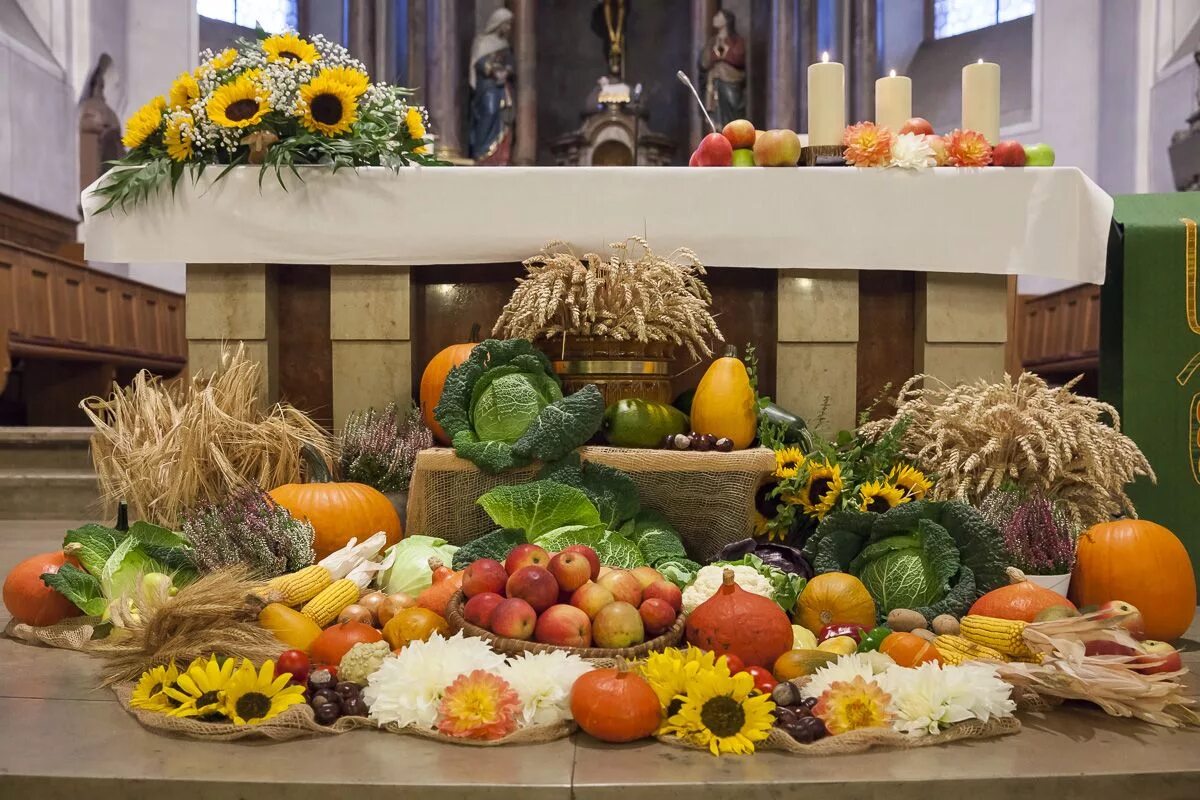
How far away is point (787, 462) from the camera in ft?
11.6

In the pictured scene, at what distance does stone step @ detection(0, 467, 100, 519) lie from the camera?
5.20 meters

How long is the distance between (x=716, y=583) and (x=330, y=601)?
1129mm

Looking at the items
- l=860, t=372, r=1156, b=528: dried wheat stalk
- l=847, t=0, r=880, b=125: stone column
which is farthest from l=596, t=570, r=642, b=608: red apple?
l=847, t=0, r=880, b=125: stone column

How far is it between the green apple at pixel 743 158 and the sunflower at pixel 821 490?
4.50 feet

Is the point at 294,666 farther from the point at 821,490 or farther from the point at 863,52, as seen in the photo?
the point at 863,52

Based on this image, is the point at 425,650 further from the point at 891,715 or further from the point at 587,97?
the point at 587,97

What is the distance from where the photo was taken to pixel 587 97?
13867 mm

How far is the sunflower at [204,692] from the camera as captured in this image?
2.21 metres

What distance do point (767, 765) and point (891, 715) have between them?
33 cm

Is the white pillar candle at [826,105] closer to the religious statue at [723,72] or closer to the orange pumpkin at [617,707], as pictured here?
the orange pumpkin at [617,707]

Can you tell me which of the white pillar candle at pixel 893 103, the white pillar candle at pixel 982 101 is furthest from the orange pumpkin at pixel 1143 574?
the white pillar candle at pixel 893 103

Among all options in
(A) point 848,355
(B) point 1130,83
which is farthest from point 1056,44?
(A) point 848,355

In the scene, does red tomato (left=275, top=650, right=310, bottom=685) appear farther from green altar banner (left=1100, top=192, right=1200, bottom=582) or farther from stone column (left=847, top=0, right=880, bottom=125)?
stone column (left=847, top=0, right=880, bottom=125)

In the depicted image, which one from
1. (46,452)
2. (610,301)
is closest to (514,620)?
(610,301)
